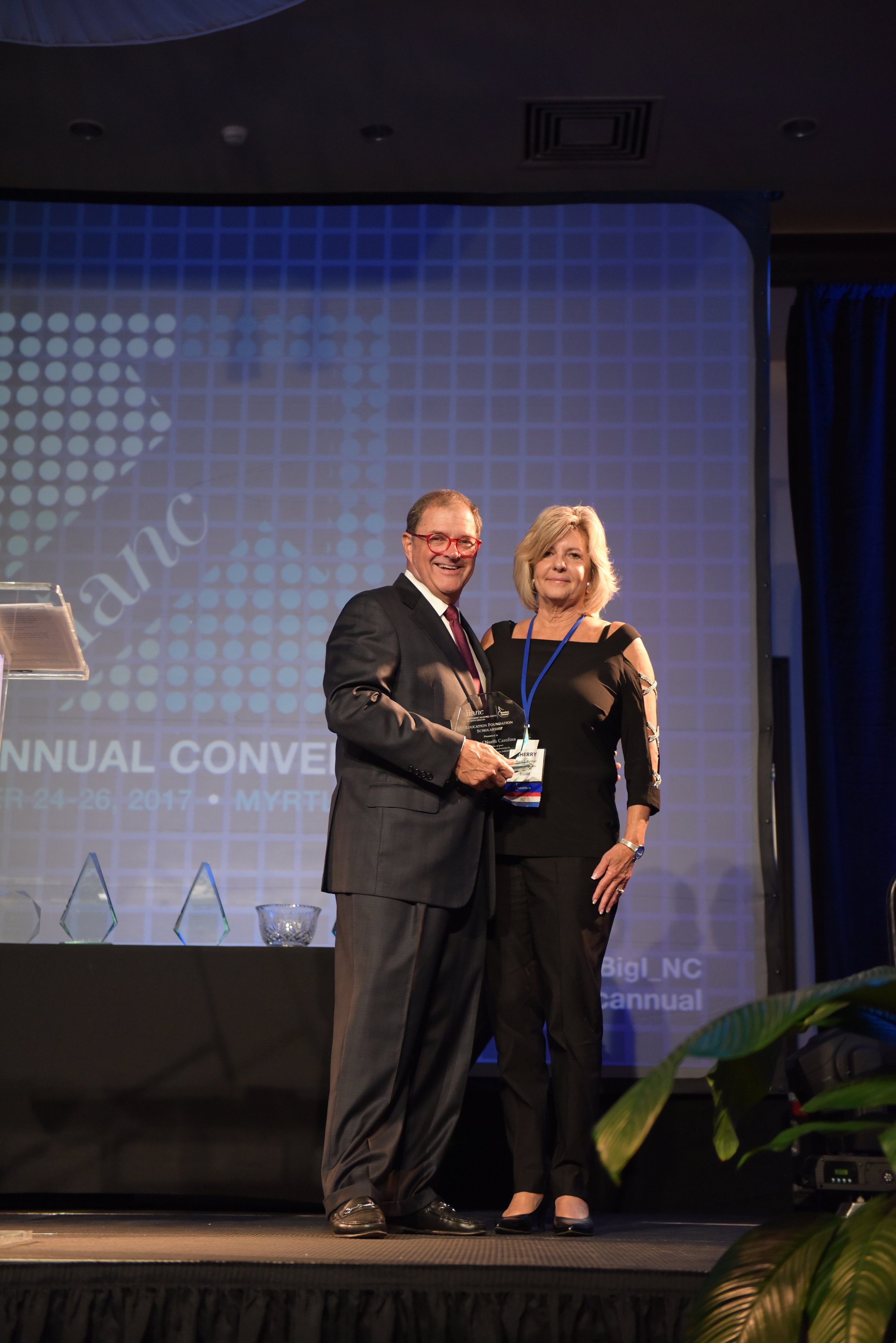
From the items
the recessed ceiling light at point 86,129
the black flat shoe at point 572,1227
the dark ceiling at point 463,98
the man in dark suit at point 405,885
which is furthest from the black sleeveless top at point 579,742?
the recessed ceiling light at point 86,129

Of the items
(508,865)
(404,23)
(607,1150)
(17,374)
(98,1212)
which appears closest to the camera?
(607,1150)

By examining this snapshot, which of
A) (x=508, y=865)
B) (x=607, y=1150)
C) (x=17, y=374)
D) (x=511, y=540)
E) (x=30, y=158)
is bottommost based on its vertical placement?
(x=607, y=1150)

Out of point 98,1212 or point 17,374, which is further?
point 17,374

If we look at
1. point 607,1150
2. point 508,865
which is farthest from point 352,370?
point 607,1150

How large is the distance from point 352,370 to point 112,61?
1.18 m

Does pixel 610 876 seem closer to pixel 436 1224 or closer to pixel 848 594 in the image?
pixel 436 1224

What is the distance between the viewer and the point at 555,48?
3768 millimetres

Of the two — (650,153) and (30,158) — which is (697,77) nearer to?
(650,153)

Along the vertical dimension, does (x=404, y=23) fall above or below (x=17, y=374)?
above

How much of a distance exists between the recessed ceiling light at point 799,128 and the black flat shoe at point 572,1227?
3.46 m

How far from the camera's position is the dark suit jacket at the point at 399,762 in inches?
93.8

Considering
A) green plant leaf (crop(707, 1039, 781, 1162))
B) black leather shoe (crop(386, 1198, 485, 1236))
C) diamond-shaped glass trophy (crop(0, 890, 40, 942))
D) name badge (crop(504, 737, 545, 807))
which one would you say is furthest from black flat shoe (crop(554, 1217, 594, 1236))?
diamond-shaped glass trophy (crop(0, 890, 40, 942))

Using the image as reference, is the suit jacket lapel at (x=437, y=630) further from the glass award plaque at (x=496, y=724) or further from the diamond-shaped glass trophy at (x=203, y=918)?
the diamond-shaped glass trophy at (x=203, y=918)

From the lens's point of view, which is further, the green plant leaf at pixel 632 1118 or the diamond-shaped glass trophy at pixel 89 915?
the diamond-shaped glass trophy at pixel 89 915
